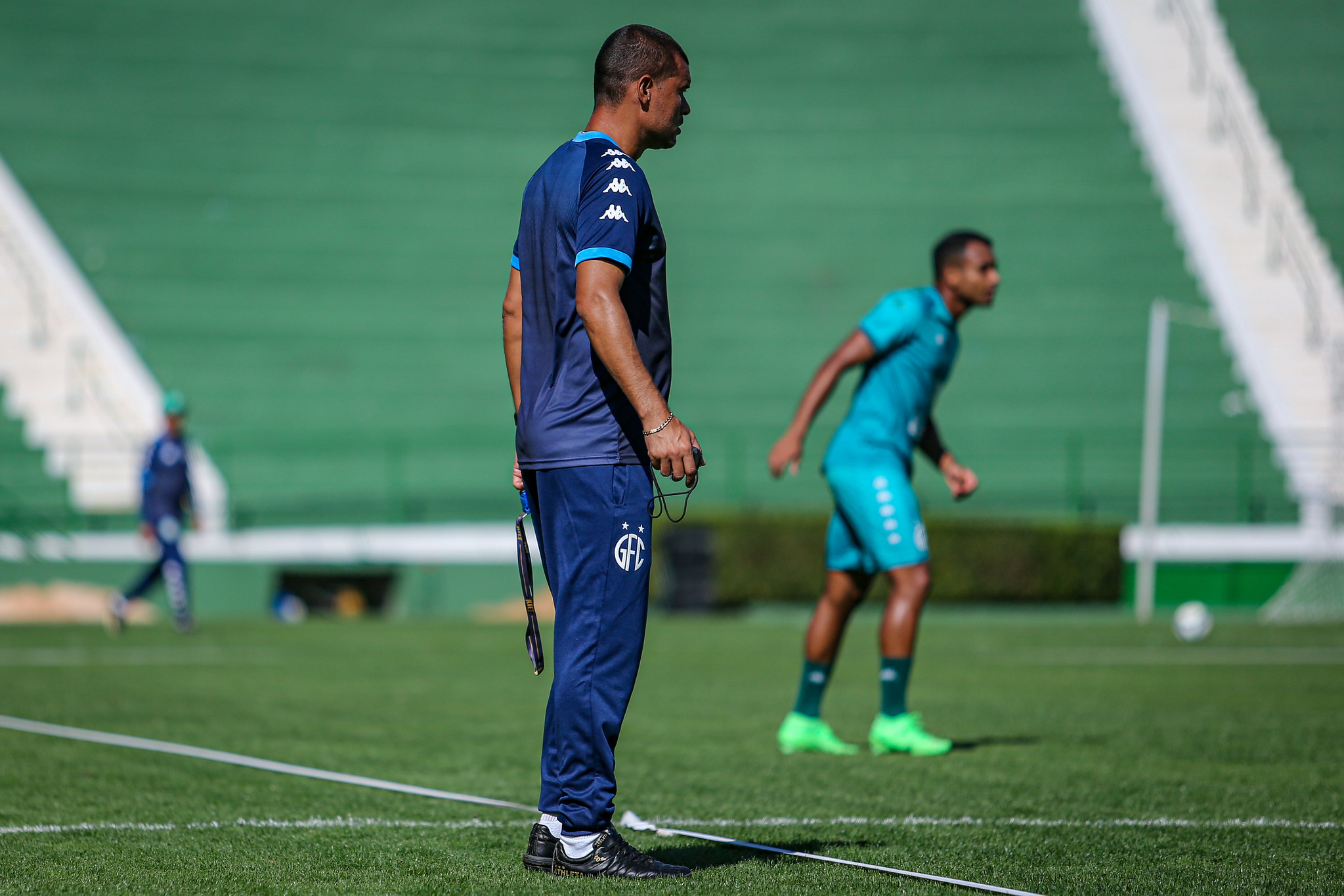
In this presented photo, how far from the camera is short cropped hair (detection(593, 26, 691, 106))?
3.82m

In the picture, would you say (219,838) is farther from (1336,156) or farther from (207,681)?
(1336,156)

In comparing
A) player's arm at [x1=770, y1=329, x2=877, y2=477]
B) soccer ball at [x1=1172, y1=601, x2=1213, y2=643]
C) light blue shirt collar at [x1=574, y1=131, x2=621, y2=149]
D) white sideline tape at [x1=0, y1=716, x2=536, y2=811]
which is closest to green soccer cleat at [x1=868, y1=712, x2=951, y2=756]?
player's arm at [x1=770, y1=329, x2=877, y2=477]

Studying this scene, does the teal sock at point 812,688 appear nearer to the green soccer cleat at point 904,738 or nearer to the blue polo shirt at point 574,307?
the green soccer cleat at point 904,738

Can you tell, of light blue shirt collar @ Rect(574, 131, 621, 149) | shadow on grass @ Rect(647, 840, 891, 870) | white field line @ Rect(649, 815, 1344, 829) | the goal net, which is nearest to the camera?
light blue shirt collar @ Rect(574, 131, 621, 149)

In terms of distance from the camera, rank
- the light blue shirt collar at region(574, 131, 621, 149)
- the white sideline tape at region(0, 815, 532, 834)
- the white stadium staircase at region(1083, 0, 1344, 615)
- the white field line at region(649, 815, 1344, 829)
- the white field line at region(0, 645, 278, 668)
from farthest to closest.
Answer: the white stadium staircase at region(1083, 0, 1344, 615)
the white field line at region(0, 645, 278, 668)
the white field line at region(649, 815, 1344, 829)
the white sideline tape at region(0, 815, 532, 834)
the light blue shirt collar at region(574, 131, 621, 149)

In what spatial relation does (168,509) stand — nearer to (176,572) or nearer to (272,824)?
(176,572)

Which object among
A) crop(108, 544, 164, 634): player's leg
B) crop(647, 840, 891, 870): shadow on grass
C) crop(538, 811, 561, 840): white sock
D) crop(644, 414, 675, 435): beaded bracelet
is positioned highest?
crop(644, 414, 675, 435): beaded bracelet

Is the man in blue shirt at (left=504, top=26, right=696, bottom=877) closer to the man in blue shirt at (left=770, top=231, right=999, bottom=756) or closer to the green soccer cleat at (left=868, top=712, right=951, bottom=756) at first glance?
the man in blue shirt at (left=770, top=231, right=999, bottom=756)

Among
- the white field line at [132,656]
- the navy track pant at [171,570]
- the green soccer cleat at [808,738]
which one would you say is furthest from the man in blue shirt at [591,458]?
the navy track pant at [171,570]

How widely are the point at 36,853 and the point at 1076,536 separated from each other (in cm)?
1456

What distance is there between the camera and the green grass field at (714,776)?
392cm

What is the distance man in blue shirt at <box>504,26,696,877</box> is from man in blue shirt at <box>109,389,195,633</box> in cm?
1068

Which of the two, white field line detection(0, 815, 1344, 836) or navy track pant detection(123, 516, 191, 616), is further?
navy track pant detection(123, 516, 191, 616)

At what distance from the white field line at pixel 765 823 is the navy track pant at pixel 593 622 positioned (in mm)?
950
